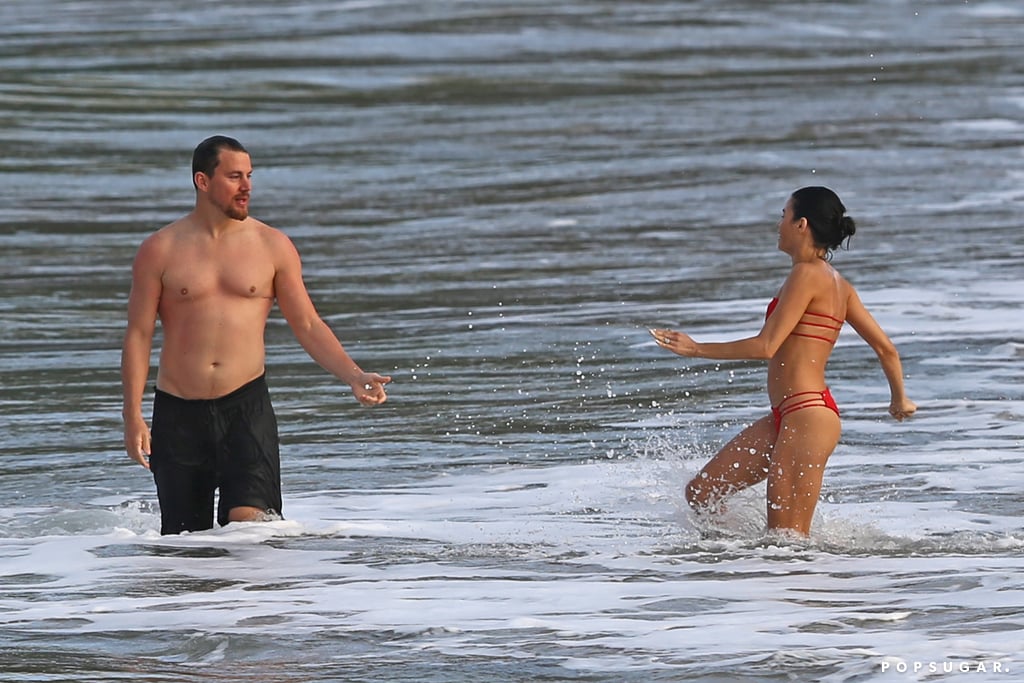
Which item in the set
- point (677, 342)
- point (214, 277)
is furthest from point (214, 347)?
point (677, 342)

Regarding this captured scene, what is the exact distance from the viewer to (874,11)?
3962 cm

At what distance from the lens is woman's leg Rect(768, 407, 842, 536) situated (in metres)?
7.65

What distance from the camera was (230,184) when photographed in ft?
25.4

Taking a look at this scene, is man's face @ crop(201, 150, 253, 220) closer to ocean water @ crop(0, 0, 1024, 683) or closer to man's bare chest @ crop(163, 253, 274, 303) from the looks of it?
man's bare chest @ crop(163, 253, 274, 303)

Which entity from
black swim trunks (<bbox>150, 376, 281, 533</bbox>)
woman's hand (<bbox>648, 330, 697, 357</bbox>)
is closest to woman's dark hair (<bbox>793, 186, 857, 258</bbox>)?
woman's hand (<bbox>648, 330, 697, 357</bbox>)

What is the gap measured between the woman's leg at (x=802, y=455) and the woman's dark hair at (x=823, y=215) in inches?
25.0

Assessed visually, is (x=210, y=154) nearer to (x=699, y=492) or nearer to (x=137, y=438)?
(x=137, y=438)

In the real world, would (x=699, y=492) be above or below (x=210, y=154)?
below

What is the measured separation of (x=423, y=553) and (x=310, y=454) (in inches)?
91.8

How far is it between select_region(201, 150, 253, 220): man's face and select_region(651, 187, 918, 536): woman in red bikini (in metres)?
1.90

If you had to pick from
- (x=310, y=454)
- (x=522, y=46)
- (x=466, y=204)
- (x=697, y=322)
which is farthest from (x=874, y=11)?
(x=310, y=454)

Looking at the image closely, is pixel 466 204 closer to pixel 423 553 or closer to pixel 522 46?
pixel 423 553

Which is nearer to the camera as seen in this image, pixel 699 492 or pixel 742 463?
pixel 742 463

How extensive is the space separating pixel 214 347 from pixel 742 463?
Result: 2.05 m
